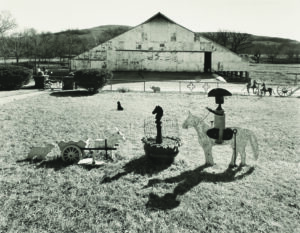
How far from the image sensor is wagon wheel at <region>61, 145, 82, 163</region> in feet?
24.9

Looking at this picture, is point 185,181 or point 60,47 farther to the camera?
point 60,47

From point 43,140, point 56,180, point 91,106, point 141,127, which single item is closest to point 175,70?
point 91,106

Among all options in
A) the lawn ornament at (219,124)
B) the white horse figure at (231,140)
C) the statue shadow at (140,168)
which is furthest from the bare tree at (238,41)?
the statue shadow at (140,168)

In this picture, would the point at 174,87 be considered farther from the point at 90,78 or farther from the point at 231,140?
the point at 231,140

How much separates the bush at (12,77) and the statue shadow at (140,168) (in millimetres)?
17286

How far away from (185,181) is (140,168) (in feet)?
4.18

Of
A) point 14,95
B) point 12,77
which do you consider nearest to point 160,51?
point 12,77

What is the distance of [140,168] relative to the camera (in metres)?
7.26

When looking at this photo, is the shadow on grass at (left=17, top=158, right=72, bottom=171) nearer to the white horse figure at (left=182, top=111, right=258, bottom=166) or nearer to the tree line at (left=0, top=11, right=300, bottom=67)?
the white horse figure at (left=182, top=111, right=258, bottom=166)

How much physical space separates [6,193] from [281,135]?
8.99 m

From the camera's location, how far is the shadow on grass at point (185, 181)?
5.55 meters

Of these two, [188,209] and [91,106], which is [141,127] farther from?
[188,209]

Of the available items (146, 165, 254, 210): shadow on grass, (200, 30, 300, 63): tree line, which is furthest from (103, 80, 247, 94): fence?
(200, 30, 300, 63): tree line

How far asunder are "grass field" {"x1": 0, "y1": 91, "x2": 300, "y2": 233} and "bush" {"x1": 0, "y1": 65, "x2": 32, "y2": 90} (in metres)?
11.4
